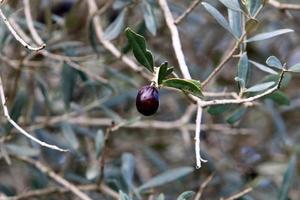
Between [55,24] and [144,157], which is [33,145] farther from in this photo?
[144,157]

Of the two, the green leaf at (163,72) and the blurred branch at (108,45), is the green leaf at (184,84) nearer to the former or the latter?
the green leaf at (163,72)

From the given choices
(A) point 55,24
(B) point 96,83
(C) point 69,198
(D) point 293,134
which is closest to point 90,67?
(B) point 96,83

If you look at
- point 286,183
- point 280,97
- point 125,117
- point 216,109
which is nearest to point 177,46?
point 216,109

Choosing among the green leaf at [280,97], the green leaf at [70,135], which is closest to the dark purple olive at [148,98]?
the green leaf at [280,97]

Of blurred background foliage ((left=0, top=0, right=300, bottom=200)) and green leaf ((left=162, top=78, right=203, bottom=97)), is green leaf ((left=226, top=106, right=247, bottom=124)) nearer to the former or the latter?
blurred background foliage ((left=0, top=0, right=300, bottom=200))

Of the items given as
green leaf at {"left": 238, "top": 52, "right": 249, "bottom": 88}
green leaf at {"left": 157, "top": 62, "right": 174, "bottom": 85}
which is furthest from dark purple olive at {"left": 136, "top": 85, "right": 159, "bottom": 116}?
green leaf at {"left": 238, "top": 52, "right": 249, "bottom": 88}
